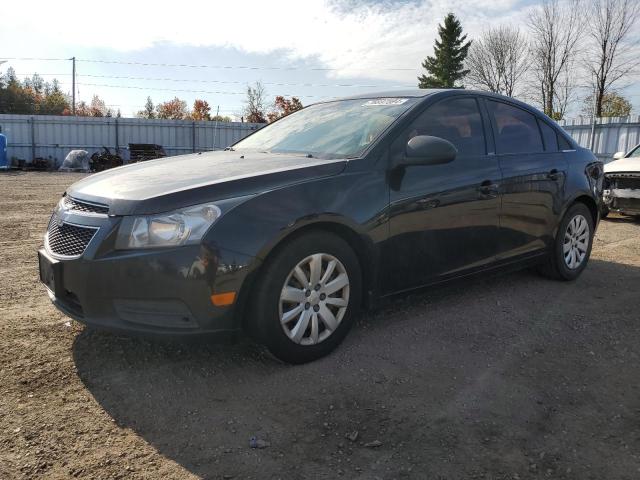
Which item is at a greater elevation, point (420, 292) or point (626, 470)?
point (420, 292)

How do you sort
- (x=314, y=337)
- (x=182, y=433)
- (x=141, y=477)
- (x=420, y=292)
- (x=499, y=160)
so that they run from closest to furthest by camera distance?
(x=141, y=477) < (x=182, y=433) < (x=314, y=337) < (x=420, y=292) < (x=499, y=160)

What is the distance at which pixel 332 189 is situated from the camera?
3.28 m

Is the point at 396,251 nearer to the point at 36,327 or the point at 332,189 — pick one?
the point at 332,189

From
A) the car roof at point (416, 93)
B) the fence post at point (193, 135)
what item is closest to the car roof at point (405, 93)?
the car roof at point (416, 93)

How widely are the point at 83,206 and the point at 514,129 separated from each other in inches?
137

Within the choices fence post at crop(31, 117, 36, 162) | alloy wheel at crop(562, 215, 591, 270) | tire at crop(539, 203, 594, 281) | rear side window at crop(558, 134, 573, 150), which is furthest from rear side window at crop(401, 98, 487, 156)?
fence post at crop(31, 117, 36, 162)

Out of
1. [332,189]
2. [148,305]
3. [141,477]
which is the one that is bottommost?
[141,477]

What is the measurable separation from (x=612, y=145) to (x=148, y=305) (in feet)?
54.8

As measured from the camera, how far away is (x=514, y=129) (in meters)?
4.71

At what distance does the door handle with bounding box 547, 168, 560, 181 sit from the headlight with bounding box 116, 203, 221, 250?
3268 mm

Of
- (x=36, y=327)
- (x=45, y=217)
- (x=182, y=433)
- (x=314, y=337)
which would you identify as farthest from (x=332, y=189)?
(x=45, y=217)

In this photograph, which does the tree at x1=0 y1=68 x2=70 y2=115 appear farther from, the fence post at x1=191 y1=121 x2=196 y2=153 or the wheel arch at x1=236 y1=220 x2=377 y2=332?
the wheel arch at x1=236 y1=220 x2=377 y2=332

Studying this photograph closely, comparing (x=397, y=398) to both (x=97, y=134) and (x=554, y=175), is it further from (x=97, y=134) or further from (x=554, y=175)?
(x=97, y=134)

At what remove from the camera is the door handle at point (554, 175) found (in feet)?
15.9
